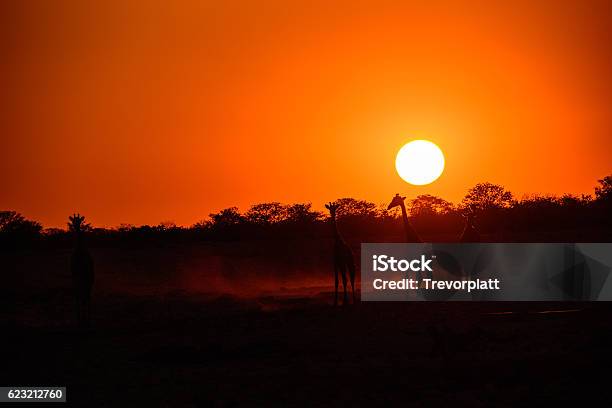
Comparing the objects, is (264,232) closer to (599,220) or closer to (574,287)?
(599,220)

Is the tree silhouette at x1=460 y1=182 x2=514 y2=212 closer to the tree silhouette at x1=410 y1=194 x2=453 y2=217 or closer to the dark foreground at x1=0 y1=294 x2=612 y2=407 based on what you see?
the tree silhouette at x1=410 y1=194 x2=453 y2=217

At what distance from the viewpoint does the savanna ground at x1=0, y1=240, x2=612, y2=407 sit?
10930 millimetres

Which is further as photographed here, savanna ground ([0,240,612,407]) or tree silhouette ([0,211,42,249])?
tree silhouette ([0,211,42,249])

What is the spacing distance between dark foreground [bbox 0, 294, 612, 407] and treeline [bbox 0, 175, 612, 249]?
2095cm

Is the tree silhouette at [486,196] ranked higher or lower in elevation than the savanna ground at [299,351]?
higher

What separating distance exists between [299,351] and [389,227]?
3166 cm

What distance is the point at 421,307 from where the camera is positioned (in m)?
20.1

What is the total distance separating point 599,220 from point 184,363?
33937 millimetres

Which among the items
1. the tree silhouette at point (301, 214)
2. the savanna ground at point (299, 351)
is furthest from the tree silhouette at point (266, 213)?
the savanna ground at point (299, 351)

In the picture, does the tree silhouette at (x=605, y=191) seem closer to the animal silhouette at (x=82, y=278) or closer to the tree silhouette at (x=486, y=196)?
the tree silhouette at (x=486, y=196)

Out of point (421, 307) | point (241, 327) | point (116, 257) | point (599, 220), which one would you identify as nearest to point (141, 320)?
point (241, 327)

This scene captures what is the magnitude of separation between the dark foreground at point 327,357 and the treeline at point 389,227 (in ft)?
68.7

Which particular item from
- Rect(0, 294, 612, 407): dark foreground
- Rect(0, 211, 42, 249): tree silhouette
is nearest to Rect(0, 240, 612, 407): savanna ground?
Rect(0, 294, 612, 407): dark foreground

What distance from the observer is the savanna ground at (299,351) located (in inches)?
430
